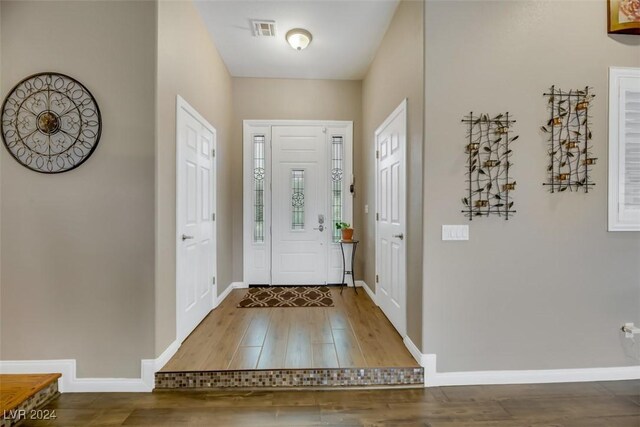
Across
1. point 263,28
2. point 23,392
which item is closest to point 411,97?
point 263,28

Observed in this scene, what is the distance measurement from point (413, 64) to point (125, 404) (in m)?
3.17

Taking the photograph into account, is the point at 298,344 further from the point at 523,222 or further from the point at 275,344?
the point at 523,222

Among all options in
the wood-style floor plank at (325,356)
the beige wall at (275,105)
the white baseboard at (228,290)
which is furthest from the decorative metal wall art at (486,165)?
the white baseboard at (228,290)

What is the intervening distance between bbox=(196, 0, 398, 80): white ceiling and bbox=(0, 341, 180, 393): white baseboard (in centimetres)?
312

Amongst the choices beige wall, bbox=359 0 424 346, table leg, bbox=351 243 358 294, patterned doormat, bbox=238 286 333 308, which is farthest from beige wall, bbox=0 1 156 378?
table leg, bbox=351 243 358 294

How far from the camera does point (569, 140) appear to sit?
2.15 meters

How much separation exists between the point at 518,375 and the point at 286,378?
1.70 metres

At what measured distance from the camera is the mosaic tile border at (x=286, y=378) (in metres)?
2.02

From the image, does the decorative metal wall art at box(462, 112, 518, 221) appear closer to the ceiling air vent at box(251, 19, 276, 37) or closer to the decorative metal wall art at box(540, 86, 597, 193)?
the decorative metal wall art at box(540, 86, 597, 193)

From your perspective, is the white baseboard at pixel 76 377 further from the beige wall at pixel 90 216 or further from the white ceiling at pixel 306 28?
the white ceiling at pixel 306 28

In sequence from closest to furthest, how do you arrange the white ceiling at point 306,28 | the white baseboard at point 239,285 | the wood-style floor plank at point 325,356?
the wood-style floor plank at point 325,356 → the white ceiling at point 306,28 → the white baseboard at point 239,285

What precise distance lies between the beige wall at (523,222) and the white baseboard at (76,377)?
197cm

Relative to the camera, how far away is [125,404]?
188 centimetres

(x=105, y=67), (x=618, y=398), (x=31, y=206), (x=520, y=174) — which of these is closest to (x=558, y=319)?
(x=618, y=398)
